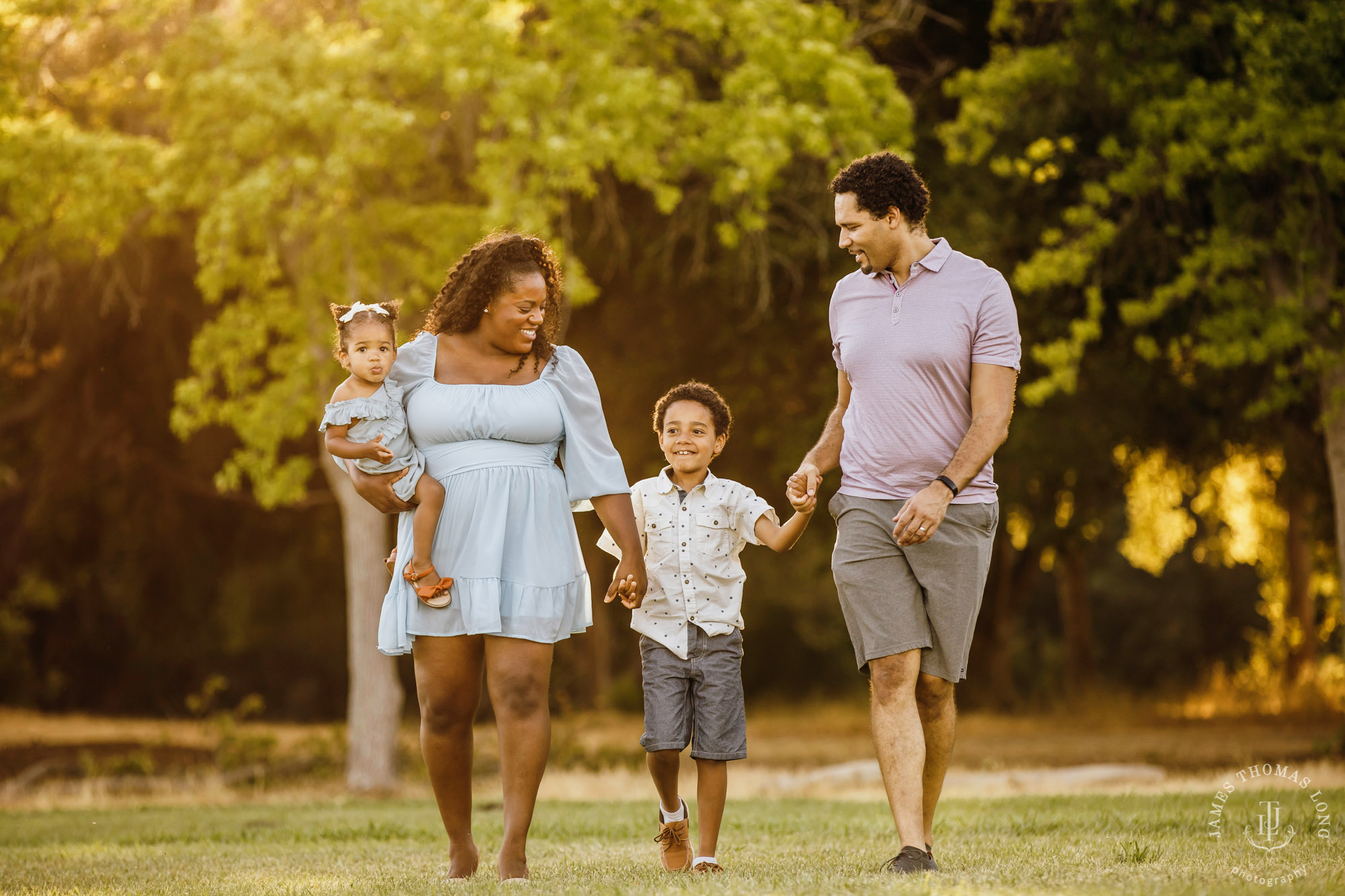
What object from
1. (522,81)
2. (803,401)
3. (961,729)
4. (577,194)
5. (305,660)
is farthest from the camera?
(305,660)

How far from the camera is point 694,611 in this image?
4.91 meters

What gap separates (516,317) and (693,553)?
1.14 m

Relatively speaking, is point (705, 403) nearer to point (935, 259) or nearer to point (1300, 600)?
point (935, 259)

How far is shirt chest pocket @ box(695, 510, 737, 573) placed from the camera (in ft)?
16.4

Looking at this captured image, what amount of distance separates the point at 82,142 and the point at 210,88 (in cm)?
127

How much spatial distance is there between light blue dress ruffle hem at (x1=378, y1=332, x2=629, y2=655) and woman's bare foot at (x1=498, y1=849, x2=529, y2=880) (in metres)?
0.70

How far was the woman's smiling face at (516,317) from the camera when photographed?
459cm

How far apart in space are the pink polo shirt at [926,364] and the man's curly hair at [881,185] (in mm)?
192

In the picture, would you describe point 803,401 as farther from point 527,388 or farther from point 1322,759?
point 527,388

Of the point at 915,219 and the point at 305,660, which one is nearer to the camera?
the point at 915,219

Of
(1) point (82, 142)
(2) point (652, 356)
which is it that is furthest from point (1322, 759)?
(1) point (82, 142)

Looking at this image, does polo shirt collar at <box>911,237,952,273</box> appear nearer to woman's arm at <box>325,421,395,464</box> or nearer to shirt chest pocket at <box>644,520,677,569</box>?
shirt chest pocket at <box>644,520,677,569</box>

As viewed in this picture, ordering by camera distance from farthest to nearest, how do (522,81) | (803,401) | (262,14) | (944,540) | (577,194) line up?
(803,401), (577,194), (262,14), (522,81), (944,540)

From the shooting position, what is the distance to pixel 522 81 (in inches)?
401
